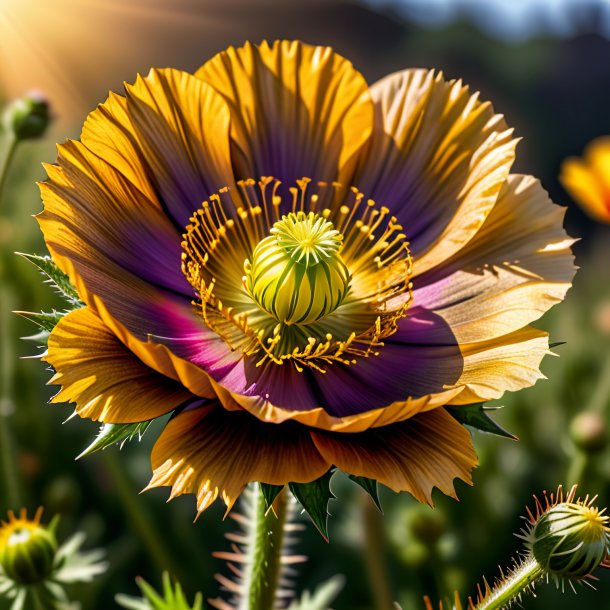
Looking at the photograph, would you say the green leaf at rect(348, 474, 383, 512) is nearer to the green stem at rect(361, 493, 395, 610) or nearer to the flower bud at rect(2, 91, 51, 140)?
the green stem at rect(361, 493, 395, 610)

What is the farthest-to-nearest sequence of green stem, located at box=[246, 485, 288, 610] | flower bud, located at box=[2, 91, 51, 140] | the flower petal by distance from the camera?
flower bud, located at box=[2, 91, 51, 140] < the flower petal < green stem, located at box=[246, 485, 288, 610]

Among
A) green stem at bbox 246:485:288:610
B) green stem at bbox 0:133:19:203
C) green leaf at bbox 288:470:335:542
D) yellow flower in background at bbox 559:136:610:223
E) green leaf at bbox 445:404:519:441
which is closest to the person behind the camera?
green leaf at bbox 288:470:335:542

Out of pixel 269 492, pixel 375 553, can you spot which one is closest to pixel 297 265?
pixel 269 492

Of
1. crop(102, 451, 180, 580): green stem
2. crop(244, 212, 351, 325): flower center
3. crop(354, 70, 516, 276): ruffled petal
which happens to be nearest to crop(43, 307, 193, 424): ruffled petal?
A: crop(244, 212, 351, 325): flower center

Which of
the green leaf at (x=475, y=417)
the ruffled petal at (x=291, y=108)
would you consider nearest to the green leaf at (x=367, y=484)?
the green leaf at (x=475, y=417)

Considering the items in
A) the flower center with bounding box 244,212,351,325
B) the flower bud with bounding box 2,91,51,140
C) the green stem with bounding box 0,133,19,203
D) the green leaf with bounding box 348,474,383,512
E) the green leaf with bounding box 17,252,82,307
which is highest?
the flower bud with bounding box 2,91,51,140
